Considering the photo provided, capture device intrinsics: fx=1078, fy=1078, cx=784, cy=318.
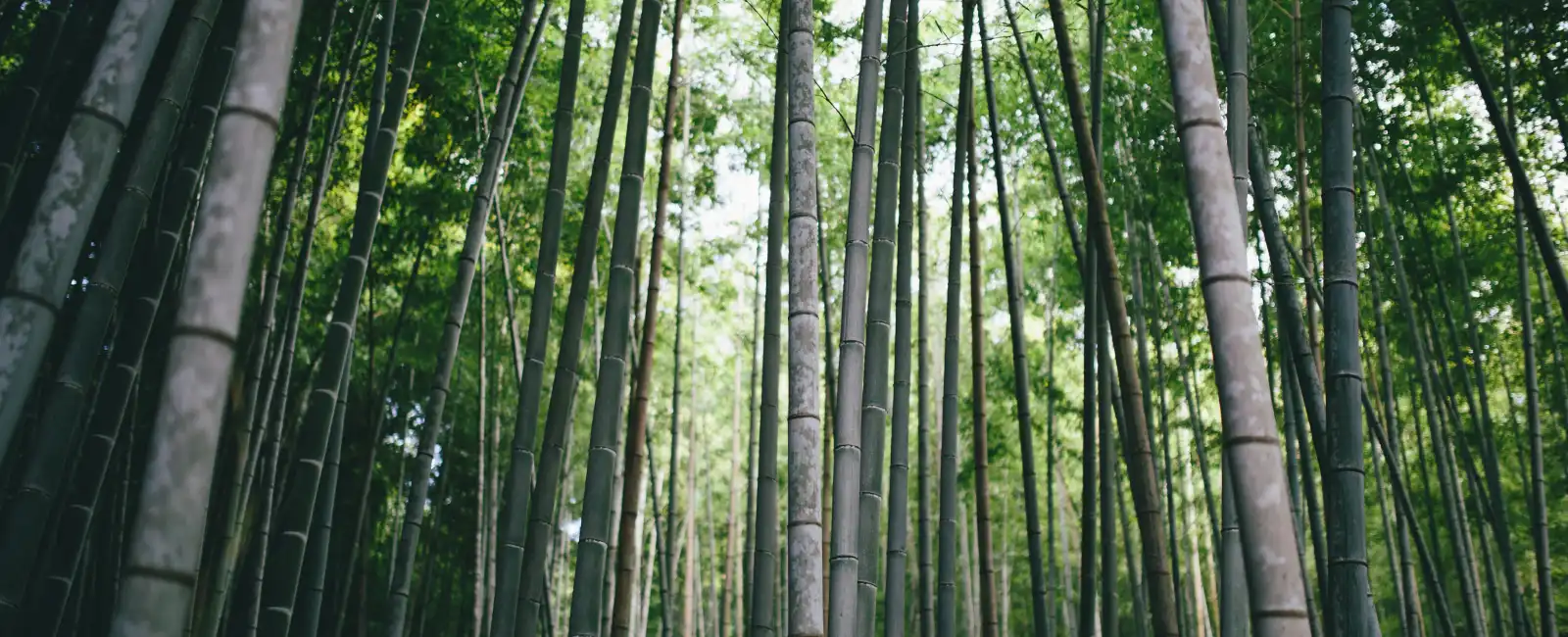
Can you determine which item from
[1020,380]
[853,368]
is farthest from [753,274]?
[853,368]

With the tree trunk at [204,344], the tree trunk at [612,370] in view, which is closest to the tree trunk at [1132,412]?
the tree trunk at [612,370]

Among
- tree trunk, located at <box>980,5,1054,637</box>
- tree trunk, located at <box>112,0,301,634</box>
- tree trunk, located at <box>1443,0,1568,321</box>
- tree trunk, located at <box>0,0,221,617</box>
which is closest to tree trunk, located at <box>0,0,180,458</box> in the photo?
tree trunk, located at <box>112,0,301,634</box>

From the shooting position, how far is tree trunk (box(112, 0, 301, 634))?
1068 mm

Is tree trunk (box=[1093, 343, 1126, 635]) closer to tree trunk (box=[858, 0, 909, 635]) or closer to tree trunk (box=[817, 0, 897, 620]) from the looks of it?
tree trunk (box=[858, 0, 909, 635])

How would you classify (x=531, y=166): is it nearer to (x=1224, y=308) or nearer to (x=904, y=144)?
(x=904, y=144)

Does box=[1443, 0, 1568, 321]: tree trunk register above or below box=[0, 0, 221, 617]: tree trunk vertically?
above

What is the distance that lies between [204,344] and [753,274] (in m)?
7.44

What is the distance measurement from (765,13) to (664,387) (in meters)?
5.56

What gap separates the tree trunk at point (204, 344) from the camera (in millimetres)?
1068

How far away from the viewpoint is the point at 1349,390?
184cm

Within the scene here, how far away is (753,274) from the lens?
28.0 ft

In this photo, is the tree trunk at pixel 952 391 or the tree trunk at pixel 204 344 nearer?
the tree trunk at pixel 204 344

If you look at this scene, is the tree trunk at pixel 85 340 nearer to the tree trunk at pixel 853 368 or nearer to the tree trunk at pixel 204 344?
the tree trunk at pixel 204 344

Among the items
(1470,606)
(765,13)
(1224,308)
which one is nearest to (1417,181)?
(1470,606)
